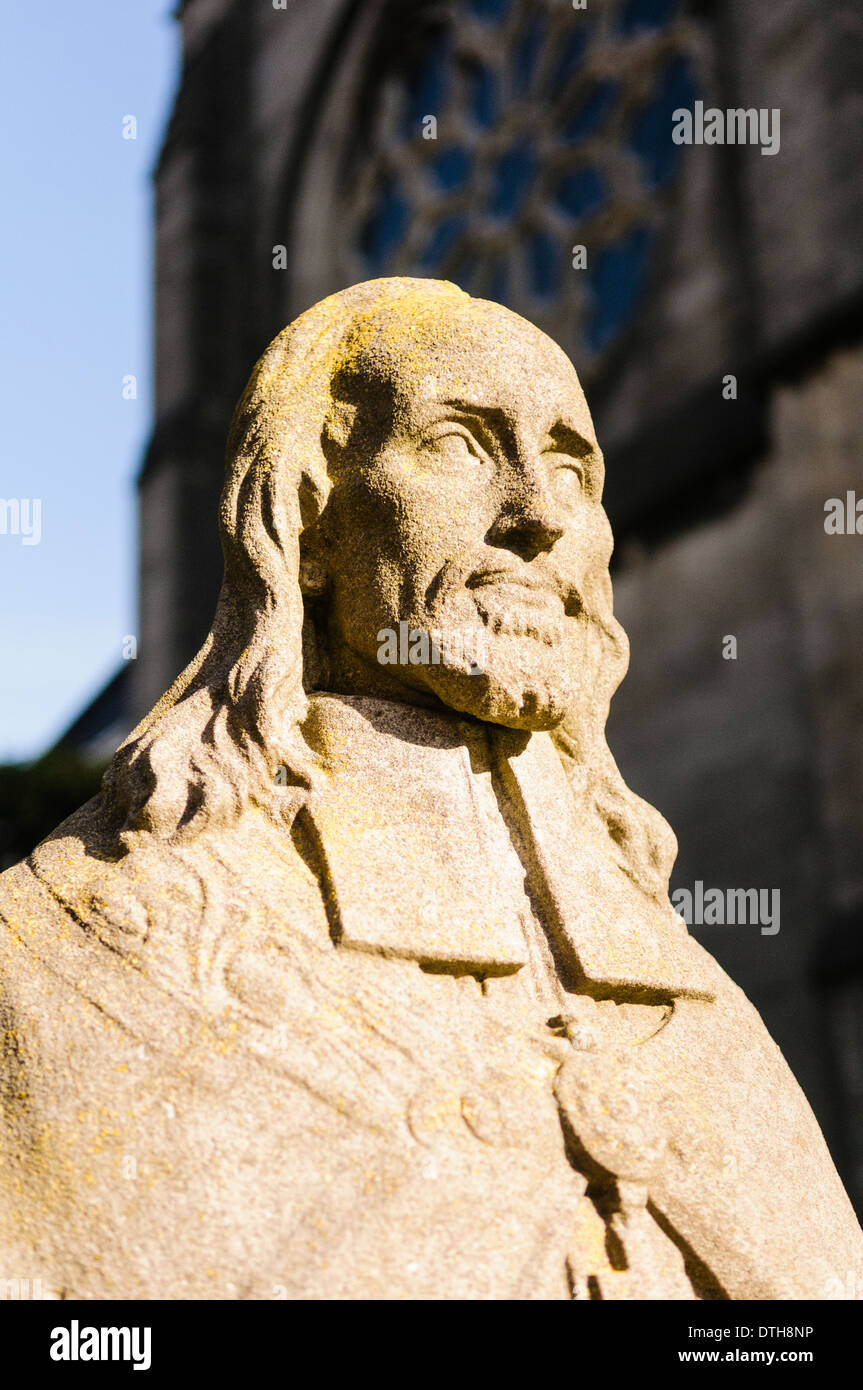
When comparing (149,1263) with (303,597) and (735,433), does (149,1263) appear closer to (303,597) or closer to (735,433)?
(303,597)

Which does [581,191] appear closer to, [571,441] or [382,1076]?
[571,441]

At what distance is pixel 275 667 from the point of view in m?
3.47

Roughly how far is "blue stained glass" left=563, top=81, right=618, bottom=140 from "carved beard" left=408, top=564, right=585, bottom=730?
12059 millimetres

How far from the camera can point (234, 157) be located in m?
18.7

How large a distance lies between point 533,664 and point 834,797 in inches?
263

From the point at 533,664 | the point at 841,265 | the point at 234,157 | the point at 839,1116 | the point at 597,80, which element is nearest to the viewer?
the point at 533,664

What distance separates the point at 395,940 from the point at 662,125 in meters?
12.2

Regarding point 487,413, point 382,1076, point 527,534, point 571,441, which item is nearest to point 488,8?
point 571,441

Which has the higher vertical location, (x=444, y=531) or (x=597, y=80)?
(x=597, y=80)

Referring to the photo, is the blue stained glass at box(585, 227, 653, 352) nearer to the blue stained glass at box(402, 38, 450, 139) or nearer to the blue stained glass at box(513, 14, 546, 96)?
the blue stained glass at box(513, 14, 546, 96)

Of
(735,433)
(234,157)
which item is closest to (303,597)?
(735,433)

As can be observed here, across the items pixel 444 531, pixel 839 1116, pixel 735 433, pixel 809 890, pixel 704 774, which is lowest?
pixel 839 1116

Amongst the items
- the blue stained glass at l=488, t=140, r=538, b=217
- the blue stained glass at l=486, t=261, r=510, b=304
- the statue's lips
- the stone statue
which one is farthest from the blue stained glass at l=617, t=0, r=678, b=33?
the statue's lips

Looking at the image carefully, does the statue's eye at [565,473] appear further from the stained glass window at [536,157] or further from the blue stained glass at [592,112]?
the blue stained glass at [592,112]
